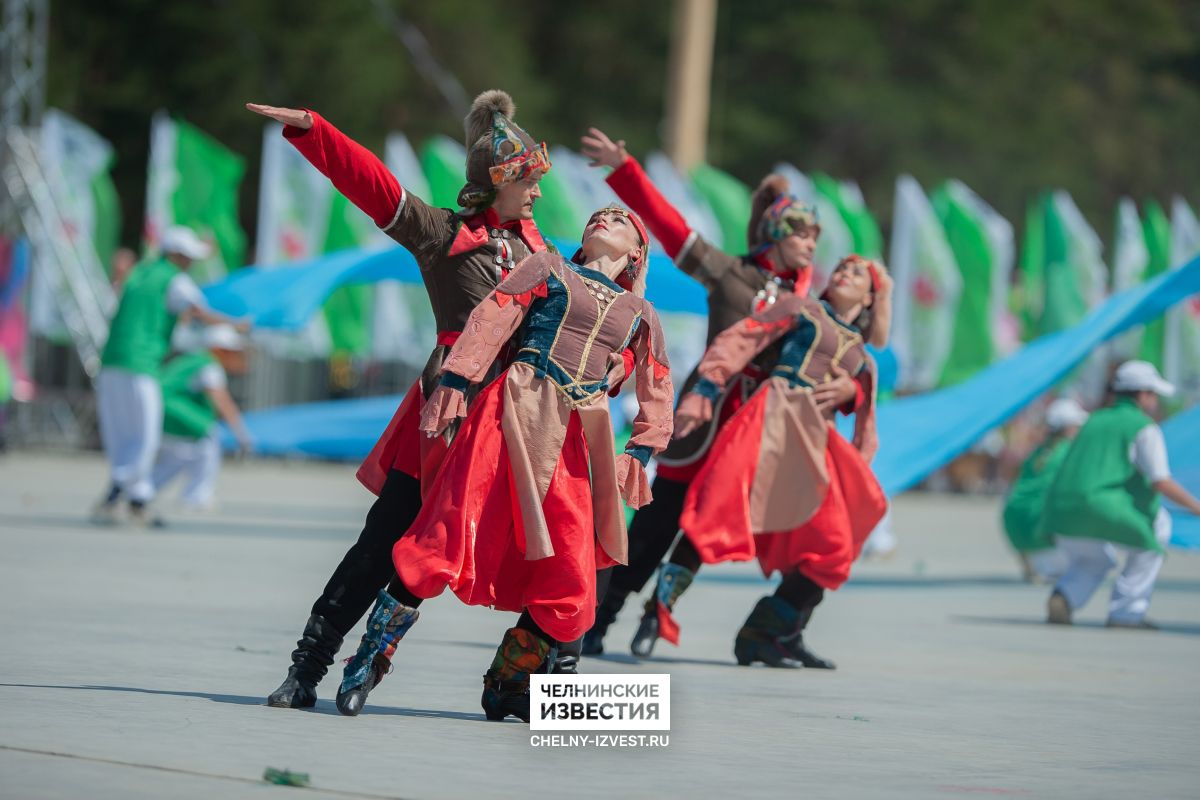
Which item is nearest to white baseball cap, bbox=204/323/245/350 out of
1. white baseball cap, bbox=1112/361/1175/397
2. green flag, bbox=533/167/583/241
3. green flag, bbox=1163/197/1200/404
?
green flag, bbox=533/167/583/241

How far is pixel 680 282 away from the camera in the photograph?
13.2m

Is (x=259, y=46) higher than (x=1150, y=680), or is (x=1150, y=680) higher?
(x=259, y=46)

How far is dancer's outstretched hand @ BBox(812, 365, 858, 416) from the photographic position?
8.07m

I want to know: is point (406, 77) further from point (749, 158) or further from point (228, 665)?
point (228, 665)

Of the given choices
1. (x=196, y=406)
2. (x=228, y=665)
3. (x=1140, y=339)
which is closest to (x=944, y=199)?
(x=1140, y=339)

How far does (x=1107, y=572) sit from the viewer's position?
1095 cm

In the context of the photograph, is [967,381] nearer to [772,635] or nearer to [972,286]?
[772,635]

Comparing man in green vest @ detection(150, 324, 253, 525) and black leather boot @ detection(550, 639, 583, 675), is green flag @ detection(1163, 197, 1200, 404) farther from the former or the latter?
black leather boot @ detection(550, 639, 583, 675)

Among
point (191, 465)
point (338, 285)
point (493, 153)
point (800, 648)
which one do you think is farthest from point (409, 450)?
point (191, 465)

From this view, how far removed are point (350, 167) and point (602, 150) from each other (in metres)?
2.01

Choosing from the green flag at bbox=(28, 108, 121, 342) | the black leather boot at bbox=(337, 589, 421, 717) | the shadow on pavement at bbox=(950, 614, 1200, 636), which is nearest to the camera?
the black leather boot at bbox=(337, 589, 421, 717)

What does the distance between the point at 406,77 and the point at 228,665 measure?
36824 mm

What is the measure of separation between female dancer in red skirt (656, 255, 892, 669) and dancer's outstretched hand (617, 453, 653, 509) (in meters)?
1.62
